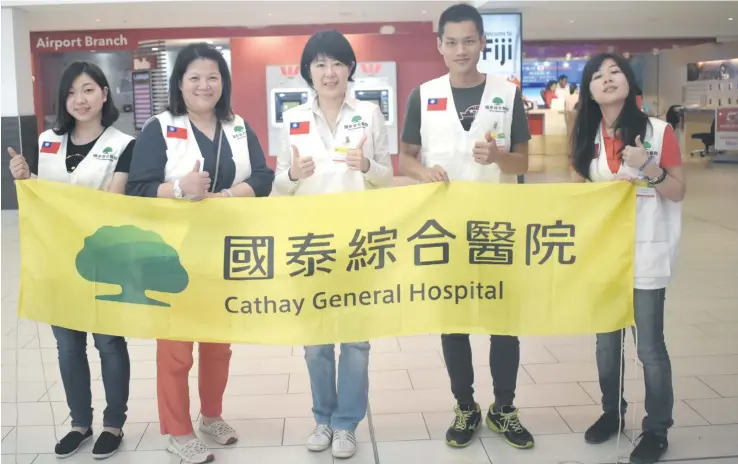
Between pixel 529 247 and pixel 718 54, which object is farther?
pixel 718 54

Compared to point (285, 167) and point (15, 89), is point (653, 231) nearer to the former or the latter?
point (285, 167)

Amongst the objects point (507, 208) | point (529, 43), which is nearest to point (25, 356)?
point (507, 208)

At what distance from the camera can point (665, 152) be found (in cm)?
256

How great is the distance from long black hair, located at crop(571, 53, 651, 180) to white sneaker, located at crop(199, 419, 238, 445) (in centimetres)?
171

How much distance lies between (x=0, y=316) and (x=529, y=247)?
3680 mm

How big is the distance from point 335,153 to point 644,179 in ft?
3.56

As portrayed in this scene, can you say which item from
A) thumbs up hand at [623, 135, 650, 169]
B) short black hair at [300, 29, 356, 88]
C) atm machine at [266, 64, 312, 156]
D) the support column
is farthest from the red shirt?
atm machine at [266, 64, 312, 156]

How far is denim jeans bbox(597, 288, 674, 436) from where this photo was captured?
103 inches

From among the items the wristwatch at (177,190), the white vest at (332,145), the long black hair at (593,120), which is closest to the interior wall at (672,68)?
the long black hair at (593,120)

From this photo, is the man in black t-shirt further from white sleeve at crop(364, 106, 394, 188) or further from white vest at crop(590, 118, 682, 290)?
white vest at crop(590, 118, 682, 290)

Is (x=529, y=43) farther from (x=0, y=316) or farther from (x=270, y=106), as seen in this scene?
(x=0, y=316)

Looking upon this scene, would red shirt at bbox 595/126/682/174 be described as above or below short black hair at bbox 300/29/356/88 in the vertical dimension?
below

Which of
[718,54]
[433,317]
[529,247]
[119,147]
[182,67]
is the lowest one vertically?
[433,317]

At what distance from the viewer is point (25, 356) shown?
412 cm
